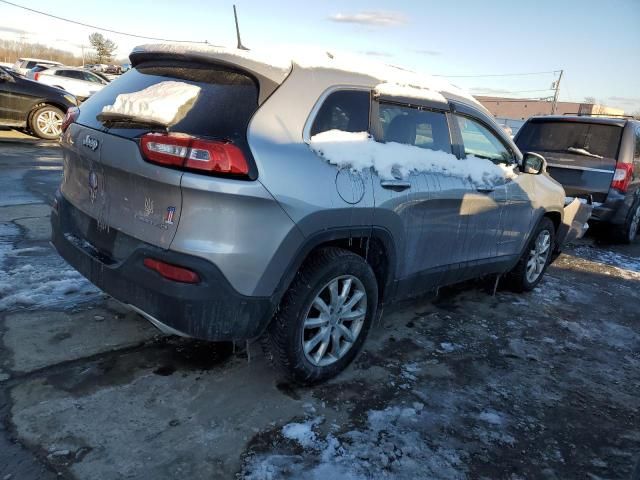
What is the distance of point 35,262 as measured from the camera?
432cm

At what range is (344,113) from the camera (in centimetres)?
296

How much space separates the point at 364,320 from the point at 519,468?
1155 mm

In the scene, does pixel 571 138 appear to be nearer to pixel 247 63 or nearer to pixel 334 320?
pixel 334 320

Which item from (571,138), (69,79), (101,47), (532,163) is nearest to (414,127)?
(532,163)

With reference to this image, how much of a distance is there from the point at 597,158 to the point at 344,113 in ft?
18.3

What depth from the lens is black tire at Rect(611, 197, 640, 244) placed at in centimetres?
777

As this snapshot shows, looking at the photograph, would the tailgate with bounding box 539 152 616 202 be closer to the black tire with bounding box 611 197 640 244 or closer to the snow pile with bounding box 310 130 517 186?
the black tire with bounding box 611 197 640 244

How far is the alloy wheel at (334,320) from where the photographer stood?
2.94 meters

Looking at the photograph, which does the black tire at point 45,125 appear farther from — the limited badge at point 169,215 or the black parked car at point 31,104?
the limited badge at point 169,215

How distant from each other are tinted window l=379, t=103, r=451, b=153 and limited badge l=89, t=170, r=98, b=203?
1.67 meters

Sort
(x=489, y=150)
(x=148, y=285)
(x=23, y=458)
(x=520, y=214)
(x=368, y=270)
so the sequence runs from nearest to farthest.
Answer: (x=23, y=458), (x=148, y=285), (x=368, y=270), (x=489, y=150), (x=520, y=214)

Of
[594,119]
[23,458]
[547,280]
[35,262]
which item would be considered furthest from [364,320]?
[594,119]

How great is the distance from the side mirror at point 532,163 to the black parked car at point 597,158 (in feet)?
9.64

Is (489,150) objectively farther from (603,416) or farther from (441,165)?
(603,416)
